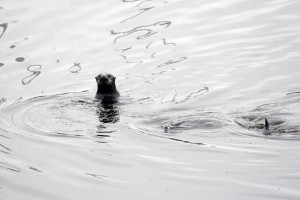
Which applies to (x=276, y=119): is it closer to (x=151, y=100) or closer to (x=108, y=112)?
(x=151, y=100)

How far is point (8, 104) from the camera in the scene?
1124cm

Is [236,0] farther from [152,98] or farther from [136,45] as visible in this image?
[152,98]

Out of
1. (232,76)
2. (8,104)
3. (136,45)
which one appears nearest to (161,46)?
(136,45)

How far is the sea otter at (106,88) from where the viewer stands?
38.3ft

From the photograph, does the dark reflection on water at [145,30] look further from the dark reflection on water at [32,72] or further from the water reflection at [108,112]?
the water reflection at [108,112]

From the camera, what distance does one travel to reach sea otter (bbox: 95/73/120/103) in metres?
11.7

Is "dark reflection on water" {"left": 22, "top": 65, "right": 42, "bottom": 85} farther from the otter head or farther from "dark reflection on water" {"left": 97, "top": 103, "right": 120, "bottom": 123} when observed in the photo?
Answer: "dark reflection on water" {"left": 97, "top": 103, "right": 120, "bottom": 123}

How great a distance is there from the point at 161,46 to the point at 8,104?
4.39 m

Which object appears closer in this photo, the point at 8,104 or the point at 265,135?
the point at 265,135

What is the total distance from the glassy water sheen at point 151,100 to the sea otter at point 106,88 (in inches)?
10.6

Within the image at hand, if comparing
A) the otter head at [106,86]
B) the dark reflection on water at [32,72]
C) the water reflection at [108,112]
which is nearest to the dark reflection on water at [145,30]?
the dark reflection on water at [32,72]

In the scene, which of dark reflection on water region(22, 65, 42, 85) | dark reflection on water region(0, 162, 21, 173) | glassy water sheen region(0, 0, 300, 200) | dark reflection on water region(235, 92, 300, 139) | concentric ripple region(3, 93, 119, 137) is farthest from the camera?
dark reflection on water region(22, 65, 42, 85)

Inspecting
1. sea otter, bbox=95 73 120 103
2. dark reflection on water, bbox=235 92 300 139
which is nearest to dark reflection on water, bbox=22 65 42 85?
sea otter, bbox=95 73 120 103

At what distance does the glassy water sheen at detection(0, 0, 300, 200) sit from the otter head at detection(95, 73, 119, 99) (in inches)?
11.7
